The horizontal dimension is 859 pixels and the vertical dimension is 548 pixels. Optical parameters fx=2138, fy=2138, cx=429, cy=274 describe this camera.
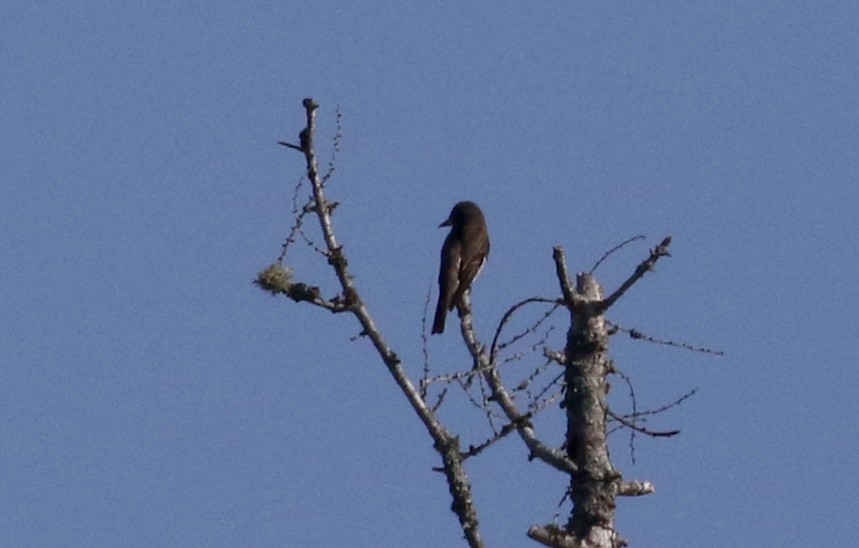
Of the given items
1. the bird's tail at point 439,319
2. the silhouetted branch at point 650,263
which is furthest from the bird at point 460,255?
the silhouetted branch at point 650,263

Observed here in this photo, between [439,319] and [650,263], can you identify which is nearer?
[650,263]

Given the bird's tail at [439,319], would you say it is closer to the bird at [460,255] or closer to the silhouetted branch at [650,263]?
the bird at [460,255]

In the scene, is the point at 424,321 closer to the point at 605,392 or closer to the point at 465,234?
the point at 605,392

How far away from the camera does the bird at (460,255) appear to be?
18.0 meters

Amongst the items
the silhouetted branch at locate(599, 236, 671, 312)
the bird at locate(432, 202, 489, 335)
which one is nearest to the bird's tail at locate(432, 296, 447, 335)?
the bird at locate(432, 202, 489, 335)

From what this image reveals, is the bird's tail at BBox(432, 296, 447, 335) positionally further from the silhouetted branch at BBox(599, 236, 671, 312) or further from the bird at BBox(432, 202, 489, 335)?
the silhouetted branch at BBox(599, 236, 671, 312)

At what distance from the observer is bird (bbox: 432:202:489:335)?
17953 millimetres

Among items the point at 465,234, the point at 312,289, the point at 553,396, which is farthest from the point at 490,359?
the point at 465,234

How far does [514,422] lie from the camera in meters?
13.3

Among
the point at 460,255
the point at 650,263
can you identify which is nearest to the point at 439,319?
the point at 460,255

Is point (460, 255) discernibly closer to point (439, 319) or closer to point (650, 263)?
point (439, 319)

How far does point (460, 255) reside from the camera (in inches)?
750

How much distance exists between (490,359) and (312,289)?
4.22 ft

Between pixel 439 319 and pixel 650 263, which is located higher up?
pixel 439 319
